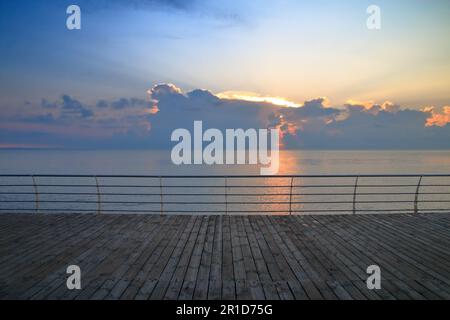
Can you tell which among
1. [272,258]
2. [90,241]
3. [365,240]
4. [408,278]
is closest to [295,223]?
[365,240]

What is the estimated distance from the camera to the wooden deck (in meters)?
3.11

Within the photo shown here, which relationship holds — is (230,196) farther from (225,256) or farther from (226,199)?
(225,256)

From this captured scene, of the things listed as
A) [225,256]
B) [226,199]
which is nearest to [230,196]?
[226,199]

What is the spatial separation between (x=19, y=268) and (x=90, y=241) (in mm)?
1227

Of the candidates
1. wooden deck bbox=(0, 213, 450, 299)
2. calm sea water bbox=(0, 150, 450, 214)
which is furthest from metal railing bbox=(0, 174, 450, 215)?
wooden deck bbox=(0, 213, 450, 299)

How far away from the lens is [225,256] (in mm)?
4152

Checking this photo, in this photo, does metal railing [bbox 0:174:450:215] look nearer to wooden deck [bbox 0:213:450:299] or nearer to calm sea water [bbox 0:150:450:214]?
calm sea water [bbox 0:150:450:214]

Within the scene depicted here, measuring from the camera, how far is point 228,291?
3.08 meters

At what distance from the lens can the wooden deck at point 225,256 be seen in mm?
3107

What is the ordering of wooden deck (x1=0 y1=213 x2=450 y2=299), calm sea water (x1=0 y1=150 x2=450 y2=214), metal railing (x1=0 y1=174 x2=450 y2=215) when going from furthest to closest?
1. calm sea water (x1=0 y1=150 x2=450 y2=214)
2. metal railing (x1=0 y1=174 x2=450 y2=215)
3. wooden deck (x1=0 y1=213 x2=450 y2=299)

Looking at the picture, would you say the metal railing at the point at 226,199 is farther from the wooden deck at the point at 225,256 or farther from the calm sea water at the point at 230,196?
the wooden deck at the point at 225,256

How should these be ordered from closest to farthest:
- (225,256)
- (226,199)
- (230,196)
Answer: (225,256), (226,199), (230,196)
